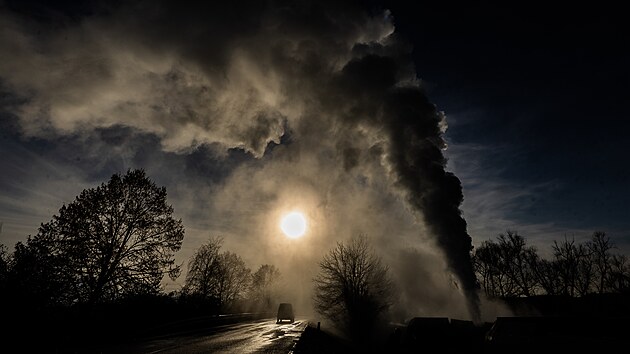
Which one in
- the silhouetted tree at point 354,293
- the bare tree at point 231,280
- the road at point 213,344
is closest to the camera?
the road at point 213,344

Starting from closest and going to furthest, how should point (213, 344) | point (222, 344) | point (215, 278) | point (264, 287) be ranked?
1. point (213, 344)
2. point (222, 344)
3. point (215, 278)
4. point (264, 287)

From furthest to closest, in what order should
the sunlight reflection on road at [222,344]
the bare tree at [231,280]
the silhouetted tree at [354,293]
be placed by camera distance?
the bare tree at [231,280]
the silhouetted tree at [354,293]
the sunlight reflection on road at [222,344]

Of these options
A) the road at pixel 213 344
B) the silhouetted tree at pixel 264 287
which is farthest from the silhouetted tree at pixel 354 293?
the silhouetted tree at pixel 264 287

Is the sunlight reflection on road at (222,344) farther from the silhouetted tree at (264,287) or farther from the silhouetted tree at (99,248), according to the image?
the silhouetted tree at (264,287)

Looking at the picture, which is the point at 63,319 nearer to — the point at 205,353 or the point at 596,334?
the point at 205,353

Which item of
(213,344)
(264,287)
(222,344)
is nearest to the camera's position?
(213,344)

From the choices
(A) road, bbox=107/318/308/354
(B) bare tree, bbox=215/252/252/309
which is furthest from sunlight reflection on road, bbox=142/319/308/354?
(B) bare tree, bbox=215/252/252/309

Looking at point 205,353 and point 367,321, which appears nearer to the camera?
point 205,353

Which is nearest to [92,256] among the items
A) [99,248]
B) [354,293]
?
[99,248]

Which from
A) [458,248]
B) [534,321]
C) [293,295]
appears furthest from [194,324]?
[293,295]

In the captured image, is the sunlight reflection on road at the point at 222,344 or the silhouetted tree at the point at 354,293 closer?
the sunlight reflection on road at the point at 222,344

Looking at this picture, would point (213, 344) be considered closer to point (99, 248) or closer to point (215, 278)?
point (99, 248)

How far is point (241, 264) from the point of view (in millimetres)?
67750

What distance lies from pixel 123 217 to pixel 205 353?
40.4 feet
